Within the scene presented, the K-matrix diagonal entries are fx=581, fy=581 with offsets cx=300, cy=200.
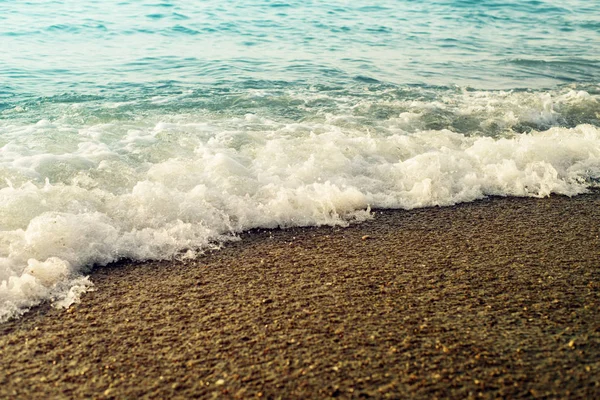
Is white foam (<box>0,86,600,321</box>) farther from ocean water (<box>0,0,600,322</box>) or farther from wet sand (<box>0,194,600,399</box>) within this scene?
wet sand (<box>0,194,600,399</box>)

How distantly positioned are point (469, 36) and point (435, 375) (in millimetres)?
12655

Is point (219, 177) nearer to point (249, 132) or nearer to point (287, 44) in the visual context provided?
point (249, 132)

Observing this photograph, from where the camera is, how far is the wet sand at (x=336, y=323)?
2.70m

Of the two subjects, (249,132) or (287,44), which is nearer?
(249,132)

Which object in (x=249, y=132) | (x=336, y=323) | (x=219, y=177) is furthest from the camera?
(x=249, y=132)

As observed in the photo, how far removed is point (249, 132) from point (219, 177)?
1.48 m

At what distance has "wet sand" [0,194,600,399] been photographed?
8.85 ft

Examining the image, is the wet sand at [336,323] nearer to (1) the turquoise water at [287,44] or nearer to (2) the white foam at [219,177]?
(2) the white foam at [219,177]

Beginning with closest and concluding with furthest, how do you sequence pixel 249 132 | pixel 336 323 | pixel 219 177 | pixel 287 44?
pixel 336 323, pixel 219 177, pixel 249 132, pixel 287 44

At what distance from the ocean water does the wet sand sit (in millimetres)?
339

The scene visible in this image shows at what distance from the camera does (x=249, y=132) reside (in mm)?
6426

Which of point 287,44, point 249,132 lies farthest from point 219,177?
point 287,44

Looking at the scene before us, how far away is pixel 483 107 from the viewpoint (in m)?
7.71

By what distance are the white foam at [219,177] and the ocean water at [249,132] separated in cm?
2
